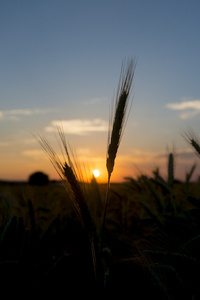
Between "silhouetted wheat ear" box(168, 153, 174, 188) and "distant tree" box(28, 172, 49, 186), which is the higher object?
"distant tree" box(28, 172, 49, 186)

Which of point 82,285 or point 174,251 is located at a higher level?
point 174,251

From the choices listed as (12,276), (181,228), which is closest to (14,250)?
(12,276)

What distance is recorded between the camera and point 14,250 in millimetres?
1845

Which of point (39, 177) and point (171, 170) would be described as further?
point (39, 177)

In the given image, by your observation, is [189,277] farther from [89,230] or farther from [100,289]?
[89,230]

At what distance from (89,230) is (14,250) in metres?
0.67

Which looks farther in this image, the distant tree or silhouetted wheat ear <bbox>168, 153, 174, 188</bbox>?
the distant tree

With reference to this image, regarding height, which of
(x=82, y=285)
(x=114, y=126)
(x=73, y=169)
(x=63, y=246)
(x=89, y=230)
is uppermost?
(x=114, y=126)

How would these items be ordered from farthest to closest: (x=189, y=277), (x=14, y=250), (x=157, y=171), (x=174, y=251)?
(x=157, y=171)
(x=14, y=250)
(x=189, y=277)
(x=174, y=251)

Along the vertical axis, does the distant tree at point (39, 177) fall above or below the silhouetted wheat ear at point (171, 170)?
above

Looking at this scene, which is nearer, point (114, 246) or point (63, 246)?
point (63, 246)

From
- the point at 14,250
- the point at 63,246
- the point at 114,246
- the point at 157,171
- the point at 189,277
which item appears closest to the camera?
the point at 189,277

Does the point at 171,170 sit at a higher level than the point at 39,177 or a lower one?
lower

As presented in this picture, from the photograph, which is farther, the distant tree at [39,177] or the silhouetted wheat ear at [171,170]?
the distant tree at [39,177]
